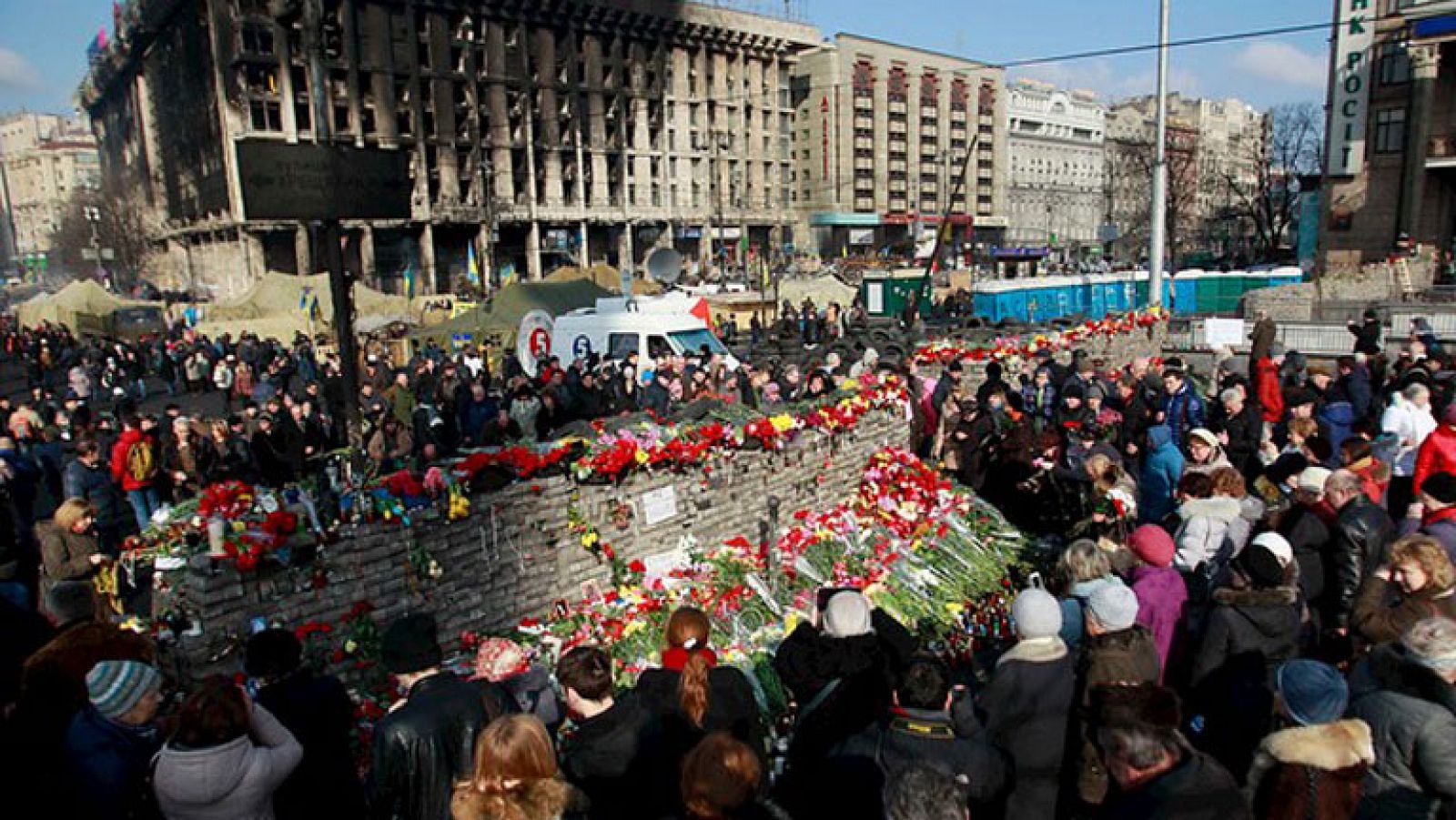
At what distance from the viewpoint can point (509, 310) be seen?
24969 millimetres

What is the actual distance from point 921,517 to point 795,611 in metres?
2.64

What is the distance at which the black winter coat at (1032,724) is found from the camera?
14.7 ft

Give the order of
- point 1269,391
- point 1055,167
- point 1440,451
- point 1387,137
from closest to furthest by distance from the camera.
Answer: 1. point 1440,451
2. point 1269,391
3. point 1387,137
4. point 1055,167

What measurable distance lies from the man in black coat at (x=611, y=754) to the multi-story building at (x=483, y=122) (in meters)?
51.2

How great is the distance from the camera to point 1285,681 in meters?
3.77

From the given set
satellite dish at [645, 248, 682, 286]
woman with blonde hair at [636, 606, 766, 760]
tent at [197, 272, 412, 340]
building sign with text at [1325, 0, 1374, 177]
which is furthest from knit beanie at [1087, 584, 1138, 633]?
building sign with text at [1325, 0, 1374, 177]

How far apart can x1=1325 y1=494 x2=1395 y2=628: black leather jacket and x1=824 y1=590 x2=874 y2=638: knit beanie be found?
3.23 m

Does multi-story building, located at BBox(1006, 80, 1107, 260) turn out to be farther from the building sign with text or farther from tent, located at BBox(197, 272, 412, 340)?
tent, located at BBox(197, 272, 412, 340)

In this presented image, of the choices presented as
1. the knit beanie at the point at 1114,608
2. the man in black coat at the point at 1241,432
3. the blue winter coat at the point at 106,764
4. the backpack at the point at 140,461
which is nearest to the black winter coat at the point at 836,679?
the knit beanie at the point at 1114,608

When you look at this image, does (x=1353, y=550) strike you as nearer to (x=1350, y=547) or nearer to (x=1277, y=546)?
(x=1350, y=547)

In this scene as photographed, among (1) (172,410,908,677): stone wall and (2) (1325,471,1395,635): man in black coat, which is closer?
(2) (1325,471,1395,635): man in black coat

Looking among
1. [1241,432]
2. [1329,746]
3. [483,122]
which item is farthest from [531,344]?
[483,122]

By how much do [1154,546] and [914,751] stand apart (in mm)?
2587

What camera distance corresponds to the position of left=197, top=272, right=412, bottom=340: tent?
30.4 m
